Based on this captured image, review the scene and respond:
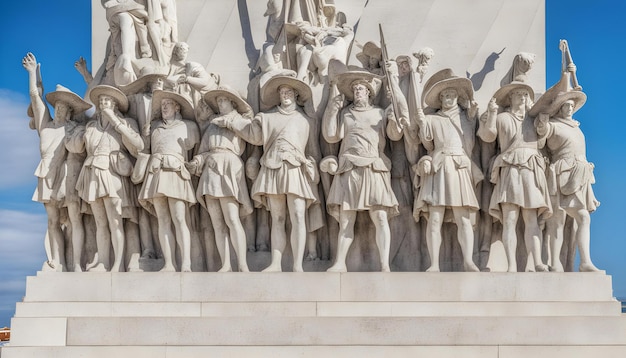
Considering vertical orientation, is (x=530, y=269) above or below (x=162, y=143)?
below

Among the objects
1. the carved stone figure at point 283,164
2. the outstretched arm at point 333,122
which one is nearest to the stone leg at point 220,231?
the carved stone figure at point 283,164

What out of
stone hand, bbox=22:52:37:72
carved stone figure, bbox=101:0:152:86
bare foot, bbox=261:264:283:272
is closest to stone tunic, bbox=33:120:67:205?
stone hand, bbox=22:52:37:72

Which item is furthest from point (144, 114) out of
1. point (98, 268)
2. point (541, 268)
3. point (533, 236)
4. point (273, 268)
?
point (541, 268)

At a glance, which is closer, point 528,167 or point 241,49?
point 528,167

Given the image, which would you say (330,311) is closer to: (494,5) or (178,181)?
(178,181)

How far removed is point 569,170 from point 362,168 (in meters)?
2.88

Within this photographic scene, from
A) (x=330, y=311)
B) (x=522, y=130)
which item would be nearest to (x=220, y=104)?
(x=330, y=311)

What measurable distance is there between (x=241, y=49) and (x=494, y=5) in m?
3.86

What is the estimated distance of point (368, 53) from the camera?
15719mm

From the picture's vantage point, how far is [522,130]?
49.6ft

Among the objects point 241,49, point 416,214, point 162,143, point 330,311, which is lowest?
point 330,311

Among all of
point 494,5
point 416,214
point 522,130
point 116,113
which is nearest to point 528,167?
point 522,130
